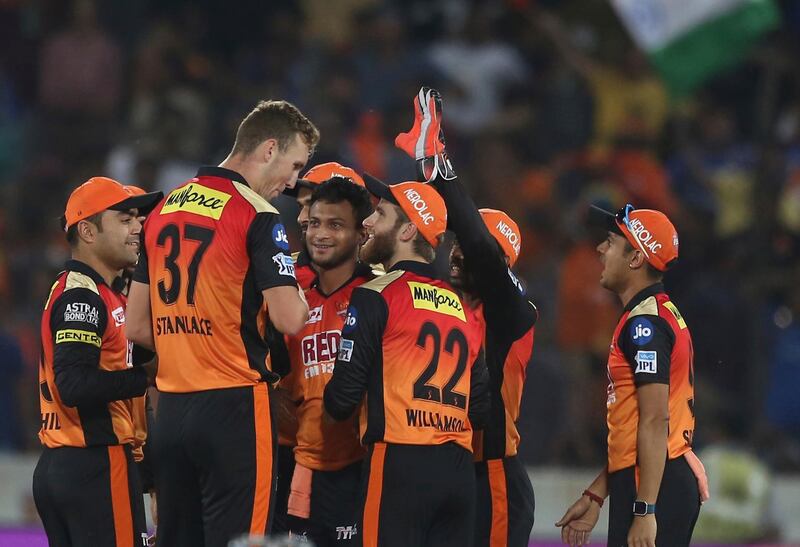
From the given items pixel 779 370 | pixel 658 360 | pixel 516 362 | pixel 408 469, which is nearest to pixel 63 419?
pixel 408 469

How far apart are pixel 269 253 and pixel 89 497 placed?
4.76 feet

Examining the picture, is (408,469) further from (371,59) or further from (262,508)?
(371,59)

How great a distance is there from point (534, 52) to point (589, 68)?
72 centimetres

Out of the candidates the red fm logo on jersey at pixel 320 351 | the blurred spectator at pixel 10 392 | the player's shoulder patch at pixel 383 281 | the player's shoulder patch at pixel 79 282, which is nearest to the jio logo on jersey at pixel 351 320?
the player's shoulder patch at pixel 383 281

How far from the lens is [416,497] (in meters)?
6.33

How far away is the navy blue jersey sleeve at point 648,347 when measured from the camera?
267 inches

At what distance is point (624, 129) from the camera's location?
1385cm

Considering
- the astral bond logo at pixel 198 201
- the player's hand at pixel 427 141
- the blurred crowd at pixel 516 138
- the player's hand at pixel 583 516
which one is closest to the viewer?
the astral bond logo at pixel 198 201

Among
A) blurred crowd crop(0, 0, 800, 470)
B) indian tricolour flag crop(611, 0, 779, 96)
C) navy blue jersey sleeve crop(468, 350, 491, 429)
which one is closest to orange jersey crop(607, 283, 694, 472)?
navy blue jersey sleeve crop(468, 350, 491, 429)

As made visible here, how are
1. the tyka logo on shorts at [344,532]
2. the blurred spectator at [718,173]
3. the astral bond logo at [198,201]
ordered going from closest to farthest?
the astral bond logo at [198,201] → the tyka logo on shorts at [344,532] → the blurred spectator at [718,173]

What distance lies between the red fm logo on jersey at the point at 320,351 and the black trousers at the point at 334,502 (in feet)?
1.62

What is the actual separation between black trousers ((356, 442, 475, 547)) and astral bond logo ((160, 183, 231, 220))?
127 cm

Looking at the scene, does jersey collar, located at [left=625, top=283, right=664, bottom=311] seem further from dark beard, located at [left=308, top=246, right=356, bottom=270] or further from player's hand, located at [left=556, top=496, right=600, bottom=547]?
dark beard, located at [left=308, top=246, right=356, bottom=270]

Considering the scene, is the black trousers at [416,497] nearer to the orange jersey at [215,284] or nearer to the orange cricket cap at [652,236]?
the orange jersey at [215,284]
